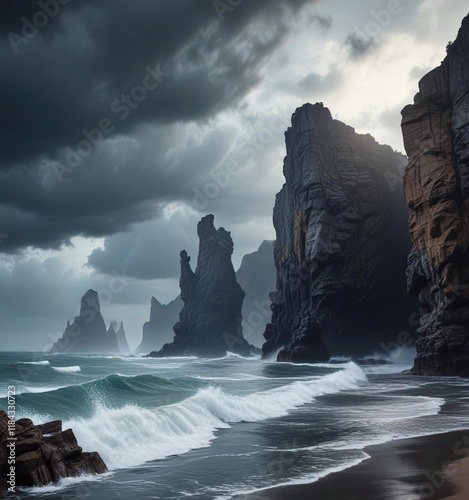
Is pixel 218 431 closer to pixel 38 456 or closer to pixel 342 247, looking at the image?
pixel 38 456

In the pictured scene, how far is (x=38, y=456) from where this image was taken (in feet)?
36.6

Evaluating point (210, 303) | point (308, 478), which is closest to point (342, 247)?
point (210, 303)

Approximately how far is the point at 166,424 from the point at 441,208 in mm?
36896

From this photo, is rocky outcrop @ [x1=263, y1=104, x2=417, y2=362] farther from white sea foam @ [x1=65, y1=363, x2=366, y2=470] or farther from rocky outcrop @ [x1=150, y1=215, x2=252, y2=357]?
white sea foam @ [x1=65, y1=363, x2=366, y2=470]

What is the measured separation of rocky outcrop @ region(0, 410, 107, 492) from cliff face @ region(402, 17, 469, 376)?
40.0 m

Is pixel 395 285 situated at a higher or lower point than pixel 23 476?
higher

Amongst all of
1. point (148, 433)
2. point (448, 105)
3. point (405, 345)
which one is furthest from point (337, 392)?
point (405, 345)

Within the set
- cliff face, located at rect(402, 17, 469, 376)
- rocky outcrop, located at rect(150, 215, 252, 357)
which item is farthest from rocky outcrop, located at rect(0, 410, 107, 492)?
rocky outcrop, located at rect(150, 215, 252, 357)

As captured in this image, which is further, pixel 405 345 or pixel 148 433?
pixel 405 345

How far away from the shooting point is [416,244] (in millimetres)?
51469

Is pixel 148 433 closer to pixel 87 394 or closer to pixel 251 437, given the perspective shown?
pixel 251 437

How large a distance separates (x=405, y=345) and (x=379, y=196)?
2439cm

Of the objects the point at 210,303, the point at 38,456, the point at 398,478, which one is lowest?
the point at 398,478

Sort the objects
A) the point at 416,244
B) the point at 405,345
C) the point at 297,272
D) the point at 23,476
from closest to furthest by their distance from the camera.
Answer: the point at 23,476 < the point at 416,244 < the point at 405,345 < the point at 297,272
